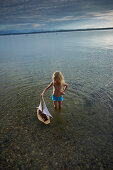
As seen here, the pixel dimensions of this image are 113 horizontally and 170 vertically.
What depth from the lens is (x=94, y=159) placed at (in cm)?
482

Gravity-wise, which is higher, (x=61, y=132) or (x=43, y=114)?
(x=43, y=114)

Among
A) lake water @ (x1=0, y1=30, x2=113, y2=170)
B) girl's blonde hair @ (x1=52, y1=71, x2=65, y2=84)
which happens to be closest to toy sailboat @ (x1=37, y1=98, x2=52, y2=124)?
lake water @ (x1=0, y1=30, x2=113, y2=170)

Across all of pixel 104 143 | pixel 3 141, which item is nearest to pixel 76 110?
pixel 104 143

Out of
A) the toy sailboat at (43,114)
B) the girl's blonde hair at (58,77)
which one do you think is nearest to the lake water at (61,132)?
the toy sailboat at (43,114)

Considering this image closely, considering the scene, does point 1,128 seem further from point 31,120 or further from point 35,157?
point 35,157

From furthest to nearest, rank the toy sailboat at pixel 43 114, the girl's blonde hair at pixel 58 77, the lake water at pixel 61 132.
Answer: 1. the toy sailboat at pixel 43 114
2. the girl's blonde hair at pixel 58 77
3. the lake water at pixel 61 132

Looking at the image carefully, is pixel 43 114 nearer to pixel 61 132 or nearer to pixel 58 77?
pixel 61 132

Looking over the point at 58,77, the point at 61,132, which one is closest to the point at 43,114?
the point at 61,132

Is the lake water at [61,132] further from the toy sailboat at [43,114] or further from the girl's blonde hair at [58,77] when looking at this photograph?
the girl's blonde hair at [58,77]

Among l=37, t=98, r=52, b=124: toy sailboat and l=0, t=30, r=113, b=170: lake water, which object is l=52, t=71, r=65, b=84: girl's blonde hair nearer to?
l=37, t=98, r=52, b=124: toy sailboat

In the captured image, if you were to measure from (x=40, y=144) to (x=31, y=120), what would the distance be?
178 cm

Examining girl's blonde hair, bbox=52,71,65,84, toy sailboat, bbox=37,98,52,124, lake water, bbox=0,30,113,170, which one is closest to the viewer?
lake water, bbox=0,30,113,170

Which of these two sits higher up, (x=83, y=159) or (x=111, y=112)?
(x=111, y=112)

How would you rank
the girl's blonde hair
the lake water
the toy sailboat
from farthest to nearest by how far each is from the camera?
the toy sailboat, the girl's blonde hair, the lake water
